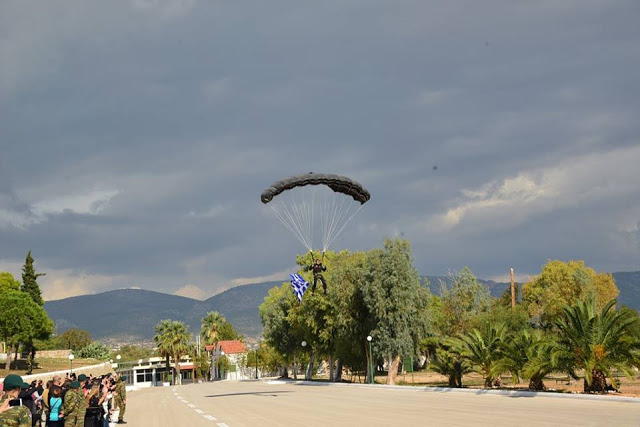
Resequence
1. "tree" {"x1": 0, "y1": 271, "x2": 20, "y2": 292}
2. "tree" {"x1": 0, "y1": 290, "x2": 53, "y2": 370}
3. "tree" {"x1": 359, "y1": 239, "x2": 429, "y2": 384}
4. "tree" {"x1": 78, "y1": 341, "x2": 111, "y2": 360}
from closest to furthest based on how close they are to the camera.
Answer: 1. "tree" {"x1": 359, "y1": 239, "x2": 429, "y2": 384}
2. "tree" {"x1": 0, "y1": 290, "x2": 53, "y2": 370}
3. "tree" {"x1": 0, "y1": 271, "x2": 20, "y2": 292}
4. "tree" {"x1": 78, "y1": 341, "x2": 111, "y2": 360}

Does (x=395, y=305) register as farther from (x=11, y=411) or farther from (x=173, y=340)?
(x=173, y=340)

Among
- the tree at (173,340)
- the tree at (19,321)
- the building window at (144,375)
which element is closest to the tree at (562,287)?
the tree at (173,340)

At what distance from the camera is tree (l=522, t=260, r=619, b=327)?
85838 mm

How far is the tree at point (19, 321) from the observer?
8625 centimetres

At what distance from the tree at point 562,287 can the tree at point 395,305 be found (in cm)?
3297

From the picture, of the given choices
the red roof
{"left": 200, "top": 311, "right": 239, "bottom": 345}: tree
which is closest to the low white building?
{"left": 200, "top": 311, "right": 239, "bottom": 345}: tree

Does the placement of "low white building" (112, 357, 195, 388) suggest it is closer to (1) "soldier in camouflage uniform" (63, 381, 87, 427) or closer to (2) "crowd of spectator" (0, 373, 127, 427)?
(2) "crowd of spectator" (0, 373, 127, 427)

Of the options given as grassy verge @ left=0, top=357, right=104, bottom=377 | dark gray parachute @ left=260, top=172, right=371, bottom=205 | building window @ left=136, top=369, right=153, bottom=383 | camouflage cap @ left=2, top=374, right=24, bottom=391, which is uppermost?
dark gray parachute @ left=260, top=172, right=371, bottom=205

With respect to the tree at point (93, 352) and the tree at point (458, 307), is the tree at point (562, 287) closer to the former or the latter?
the tree at point (458, 307)

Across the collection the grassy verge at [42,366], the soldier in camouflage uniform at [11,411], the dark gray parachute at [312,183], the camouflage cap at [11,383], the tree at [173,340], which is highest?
the dark gray parachute at [312,183]

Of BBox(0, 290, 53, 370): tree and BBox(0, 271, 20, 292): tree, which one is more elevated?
BBox(0, 271, 20, 292): tree

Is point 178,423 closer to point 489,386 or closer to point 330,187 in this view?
point 489,386

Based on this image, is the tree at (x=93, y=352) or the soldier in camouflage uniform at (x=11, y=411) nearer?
the soldier in camouflage uniform at (x=11, y=411)

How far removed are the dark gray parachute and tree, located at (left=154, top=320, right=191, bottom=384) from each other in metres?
85.8
